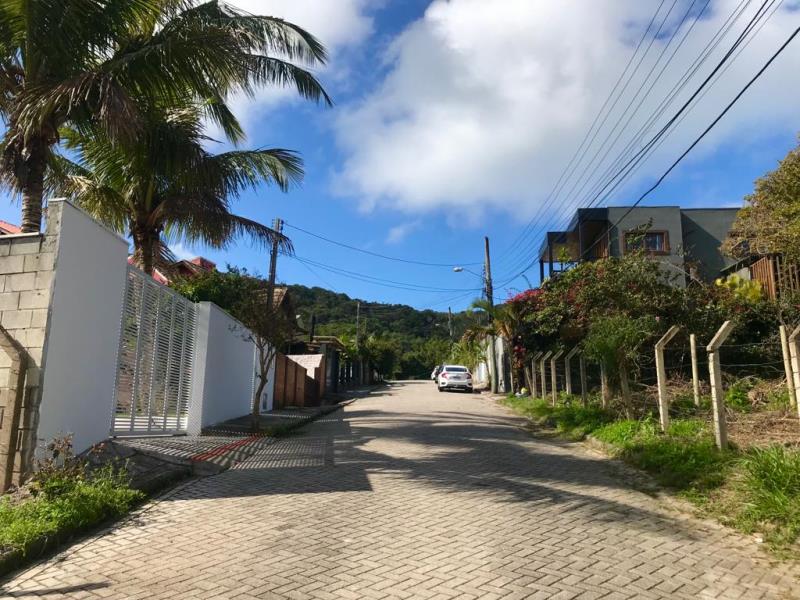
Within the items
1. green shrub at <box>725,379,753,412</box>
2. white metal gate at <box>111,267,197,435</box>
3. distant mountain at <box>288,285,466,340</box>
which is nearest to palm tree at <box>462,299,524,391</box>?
green shrub at <box>725,379,753,412</box>

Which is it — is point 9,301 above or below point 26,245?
below

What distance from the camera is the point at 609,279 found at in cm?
1658

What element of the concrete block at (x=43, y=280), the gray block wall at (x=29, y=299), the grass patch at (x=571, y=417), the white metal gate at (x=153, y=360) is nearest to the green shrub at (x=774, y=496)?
the grass patch at (x=571, y=417)

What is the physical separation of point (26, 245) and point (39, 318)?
903mm

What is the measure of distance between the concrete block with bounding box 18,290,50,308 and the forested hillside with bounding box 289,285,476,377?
4384 cm

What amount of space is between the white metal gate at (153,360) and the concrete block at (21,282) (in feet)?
7.51

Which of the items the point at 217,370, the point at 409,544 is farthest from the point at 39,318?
the point at 217,370

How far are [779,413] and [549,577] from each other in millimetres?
6195

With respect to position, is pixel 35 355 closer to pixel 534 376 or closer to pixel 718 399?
pixel 718 399

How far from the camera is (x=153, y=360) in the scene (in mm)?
10602

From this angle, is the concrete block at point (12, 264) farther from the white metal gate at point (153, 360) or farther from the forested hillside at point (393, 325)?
the forested hillside at point (393, 325)

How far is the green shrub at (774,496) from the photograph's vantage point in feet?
17.0

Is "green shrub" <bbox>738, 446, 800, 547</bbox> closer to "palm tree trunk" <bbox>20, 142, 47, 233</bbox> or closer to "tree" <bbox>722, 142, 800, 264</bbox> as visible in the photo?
"tree" <bbox>722, 142, 800, 264</bbox>

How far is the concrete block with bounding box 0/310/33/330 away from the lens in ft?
22.3
